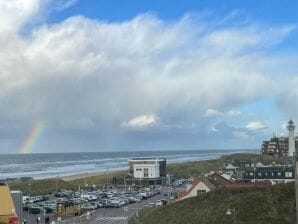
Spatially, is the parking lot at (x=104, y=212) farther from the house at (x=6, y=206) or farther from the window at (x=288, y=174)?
the window at (x=288, y=174)

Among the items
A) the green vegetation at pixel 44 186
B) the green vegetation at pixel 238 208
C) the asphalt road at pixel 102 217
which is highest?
the green vegetation at pixel 238 208

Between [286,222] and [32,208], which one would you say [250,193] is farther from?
[32,208]

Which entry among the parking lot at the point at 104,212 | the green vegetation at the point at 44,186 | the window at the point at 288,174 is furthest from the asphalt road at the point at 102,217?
the green vegetation at the point at 44,186

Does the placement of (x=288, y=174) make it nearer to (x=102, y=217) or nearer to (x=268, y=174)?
(x=268, y=174)

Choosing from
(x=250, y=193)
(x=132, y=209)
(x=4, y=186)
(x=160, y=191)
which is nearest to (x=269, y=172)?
(x=160, y=191)

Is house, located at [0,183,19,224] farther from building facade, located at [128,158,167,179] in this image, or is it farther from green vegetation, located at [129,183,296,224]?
building facade, located at [128,158,167,179]

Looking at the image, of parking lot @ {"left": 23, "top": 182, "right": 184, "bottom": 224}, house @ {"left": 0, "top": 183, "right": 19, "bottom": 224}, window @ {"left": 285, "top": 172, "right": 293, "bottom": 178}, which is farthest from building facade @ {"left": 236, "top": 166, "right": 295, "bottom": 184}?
house @ {"left": 0, "top": 183, "right": 19, "bottom": 224}

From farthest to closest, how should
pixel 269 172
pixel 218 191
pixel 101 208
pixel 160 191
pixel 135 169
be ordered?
pixel 135 169 < pixel 160 191 < pixel 269 172 < pixel 101 208 < pixel 218 191

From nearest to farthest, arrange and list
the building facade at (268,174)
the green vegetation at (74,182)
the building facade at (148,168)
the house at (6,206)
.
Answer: the house at (6,206) < the building facade at (268,174) < the green vegetation at (74,182) < the building facade at (148,168)
